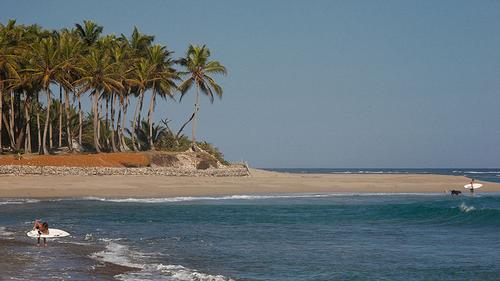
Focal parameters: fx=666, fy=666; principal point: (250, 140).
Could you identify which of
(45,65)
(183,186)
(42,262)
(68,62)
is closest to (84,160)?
(183,186)

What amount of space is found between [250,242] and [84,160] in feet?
104

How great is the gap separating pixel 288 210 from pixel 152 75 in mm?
33140

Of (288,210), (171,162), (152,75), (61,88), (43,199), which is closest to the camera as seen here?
(288,210)

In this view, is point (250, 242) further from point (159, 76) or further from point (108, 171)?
point (159, 76)

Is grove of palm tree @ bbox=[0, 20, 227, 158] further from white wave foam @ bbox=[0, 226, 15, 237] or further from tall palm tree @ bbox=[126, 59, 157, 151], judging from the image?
white wave foam @ bbox=[0, 226, 15, 237]

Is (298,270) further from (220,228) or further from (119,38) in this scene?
(119,38)

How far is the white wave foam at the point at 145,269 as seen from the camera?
1650 cm

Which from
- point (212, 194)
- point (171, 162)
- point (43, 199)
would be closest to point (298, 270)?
point (43, 199)

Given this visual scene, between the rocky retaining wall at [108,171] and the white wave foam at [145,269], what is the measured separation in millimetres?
29423

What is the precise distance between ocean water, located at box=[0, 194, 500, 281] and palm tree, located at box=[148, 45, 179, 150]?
26781mm

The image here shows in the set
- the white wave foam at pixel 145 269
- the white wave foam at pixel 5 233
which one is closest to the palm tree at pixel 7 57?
the white wave foam at pixel 5 233

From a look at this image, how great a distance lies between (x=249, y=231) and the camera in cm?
2738

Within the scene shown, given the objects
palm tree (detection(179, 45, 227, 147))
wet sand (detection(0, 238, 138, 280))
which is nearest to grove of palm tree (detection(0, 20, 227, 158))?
palm tree (detection(179, 45, 227, 147))

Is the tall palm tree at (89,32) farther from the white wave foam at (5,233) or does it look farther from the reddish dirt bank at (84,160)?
the white wave foam at (5,233)
